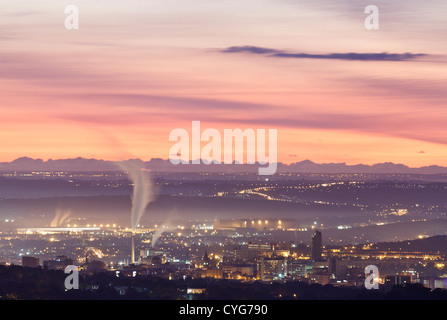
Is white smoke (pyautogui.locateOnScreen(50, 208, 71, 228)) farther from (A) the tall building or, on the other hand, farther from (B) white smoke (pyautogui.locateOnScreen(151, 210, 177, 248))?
(A) the tall building

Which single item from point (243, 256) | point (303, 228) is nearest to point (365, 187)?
point (303, 228)

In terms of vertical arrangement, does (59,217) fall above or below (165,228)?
above

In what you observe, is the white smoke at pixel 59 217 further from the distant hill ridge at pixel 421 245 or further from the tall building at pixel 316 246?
the tall building at pixel 316 246

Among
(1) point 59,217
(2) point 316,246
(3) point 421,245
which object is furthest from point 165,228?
(2) point 316,246

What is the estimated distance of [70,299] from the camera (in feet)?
140

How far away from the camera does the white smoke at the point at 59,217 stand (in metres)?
134

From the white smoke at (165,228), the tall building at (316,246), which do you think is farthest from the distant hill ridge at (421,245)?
the white smoke at (165,228)

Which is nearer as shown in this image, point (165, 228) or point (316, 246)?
point (316, 246)

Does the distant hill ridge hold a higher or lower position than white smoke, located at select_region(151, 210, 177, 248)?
lower

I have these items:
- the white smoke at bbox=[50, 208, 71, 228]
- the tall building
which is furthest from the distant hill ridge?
the white smoke at bbox=[50, 208, 71, 228]

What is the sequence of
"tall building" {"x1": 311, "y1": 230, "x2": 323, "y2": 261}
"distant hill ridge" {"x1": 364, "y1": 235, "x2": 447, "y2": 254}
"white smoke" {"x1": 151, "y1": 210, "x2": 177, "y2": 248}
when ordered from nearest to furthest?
"tall building" {"x1": 311, "y1": 230, "x2": 323, "y2": 261} → "distant hill ridge" {"x1": 364, "y1": 235, "x2": 447, "y2": 254} → "white smoke" {"x1": 151, "y1": 210, "x2": 177, "y2": 248}

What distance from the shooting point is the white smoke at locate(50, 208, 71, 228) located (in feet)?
439

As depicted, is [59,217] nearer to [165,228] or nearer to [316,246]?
[165,228]

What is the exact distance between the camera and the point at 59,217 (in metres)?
141
